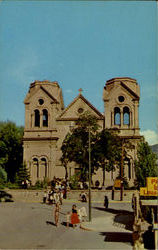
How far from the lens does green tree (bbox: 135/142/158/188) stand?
25.7 meters

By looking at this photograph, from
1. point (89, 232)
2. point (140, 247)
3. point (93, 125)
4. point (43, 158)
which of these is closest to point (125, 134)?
point (93, 125)

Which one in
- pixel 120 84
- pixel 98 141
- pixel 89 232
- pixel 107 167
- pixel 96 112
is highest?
pixel 120 84

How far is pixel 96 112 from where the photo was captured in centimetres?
4853

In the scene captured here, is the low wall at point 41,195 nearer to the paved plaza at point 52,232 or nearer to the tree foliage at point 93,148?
the tree foliage at point 93,148

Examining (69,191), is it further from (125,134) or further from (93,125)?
(125,134)

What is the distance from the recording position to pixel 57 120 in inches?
1909

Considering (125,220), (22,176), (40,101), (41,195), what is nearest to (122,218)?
(125,220)

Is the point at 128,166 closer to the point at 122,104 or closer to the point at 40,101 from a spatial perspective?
the point at 122,104

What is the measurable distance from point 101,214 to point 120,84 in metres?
23.6

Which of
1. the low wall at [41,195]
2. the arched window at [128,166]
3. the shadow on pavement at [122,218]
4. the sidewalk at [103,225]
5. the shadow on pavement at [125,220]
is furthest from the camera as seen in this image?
the arched window at [128,166]

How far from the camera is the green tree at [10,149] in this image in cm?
5119

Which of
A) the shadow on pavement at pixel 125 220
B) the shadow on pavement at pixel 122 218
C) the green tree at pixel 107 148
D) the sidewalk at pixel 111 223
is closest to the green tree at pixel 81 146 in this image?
the green tree at pixel 107 148

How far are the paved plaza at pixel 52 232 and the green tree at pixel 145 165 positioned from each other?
3.32m

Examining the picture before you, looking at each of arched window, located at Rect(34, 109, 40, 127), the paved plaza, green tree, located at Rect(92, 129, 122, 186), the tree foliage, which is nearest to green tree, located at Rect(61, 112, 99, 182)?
the tree foliage
